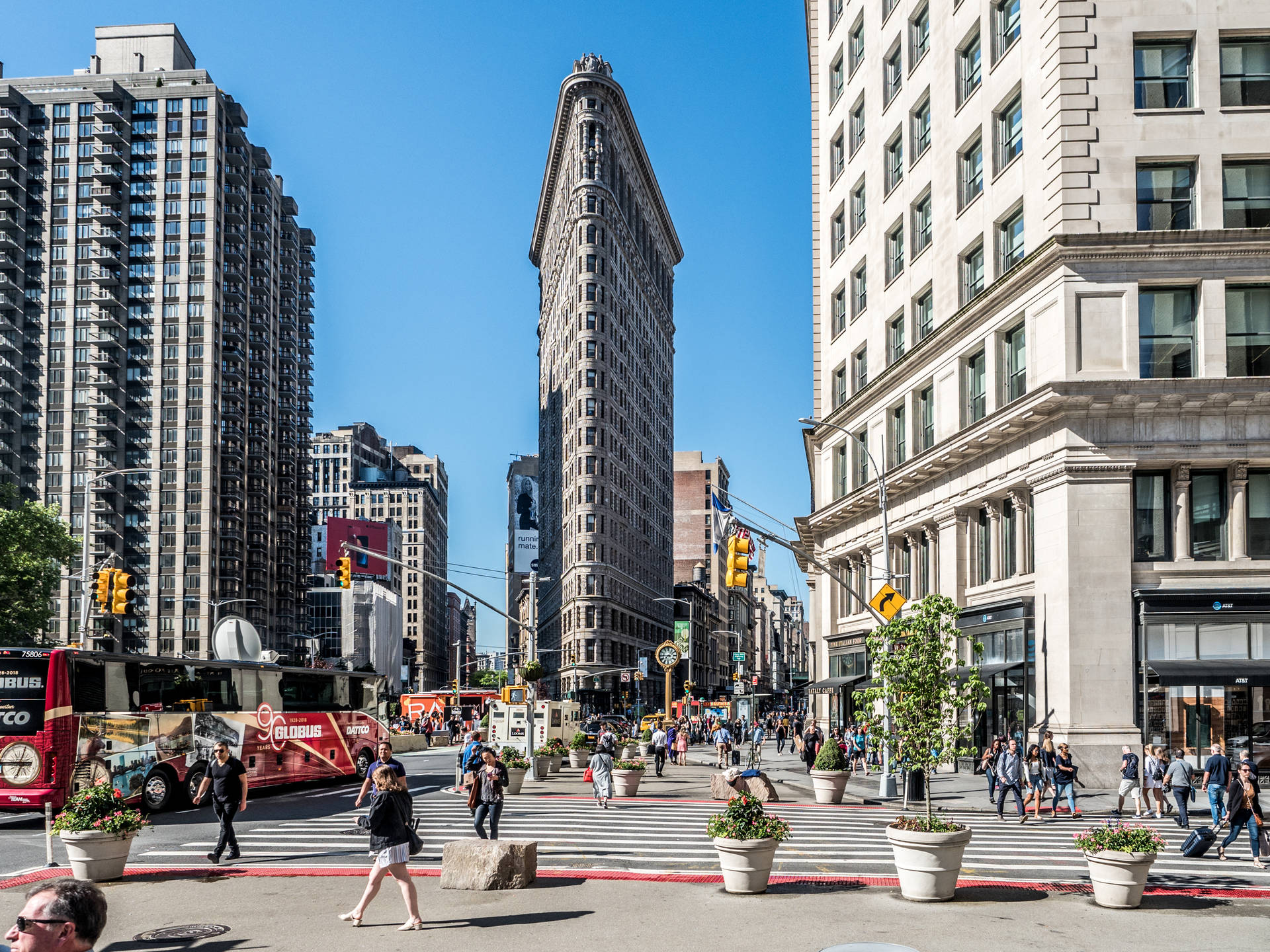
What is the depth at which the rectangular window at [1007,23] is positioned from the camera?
122 feet

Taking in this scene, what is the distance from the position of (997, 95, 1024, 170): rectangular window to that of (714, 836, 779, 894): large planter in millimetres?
27240

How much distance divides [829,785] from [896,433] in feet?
67.5

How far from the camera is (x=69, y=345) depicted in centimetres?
13050

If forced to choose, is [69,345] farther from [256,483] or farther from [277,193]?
[277,193]

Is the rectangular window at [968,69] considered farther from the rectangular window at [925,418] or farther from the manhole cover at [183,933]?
the manhole cover at [183,933]

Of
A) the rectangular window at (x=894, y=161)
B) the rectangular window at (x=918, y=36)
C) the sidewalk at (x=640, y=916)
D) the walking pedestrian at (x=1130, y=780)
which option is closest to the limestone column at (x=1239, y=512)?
the walking pedestrian at (x=1130, y=780)

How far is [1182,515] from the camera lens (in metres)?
32.7

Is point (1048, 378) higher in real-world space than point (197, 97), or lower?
lower

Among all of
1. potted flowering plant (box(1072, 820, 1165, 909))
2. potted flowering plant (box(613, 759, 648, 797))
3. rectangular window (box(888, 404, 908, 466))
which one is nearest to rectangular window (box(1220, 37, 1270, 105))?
rectangular window (box(888, 404, 908, 466))

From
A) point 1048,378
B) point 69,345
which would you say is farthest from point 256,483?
point 1048,378

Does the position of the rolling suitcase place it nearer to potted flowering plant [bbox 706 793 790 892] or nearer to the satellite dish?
potted flowering plant [bbox 706 793 790 892]

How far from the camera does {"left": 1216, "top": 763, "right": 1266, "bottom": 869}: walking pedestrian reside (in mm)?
18562

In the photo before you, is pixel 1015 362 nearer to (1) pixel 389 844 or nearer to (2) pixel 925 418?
(2) pixel 925 418

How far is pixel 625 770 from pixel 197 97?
125 metres
